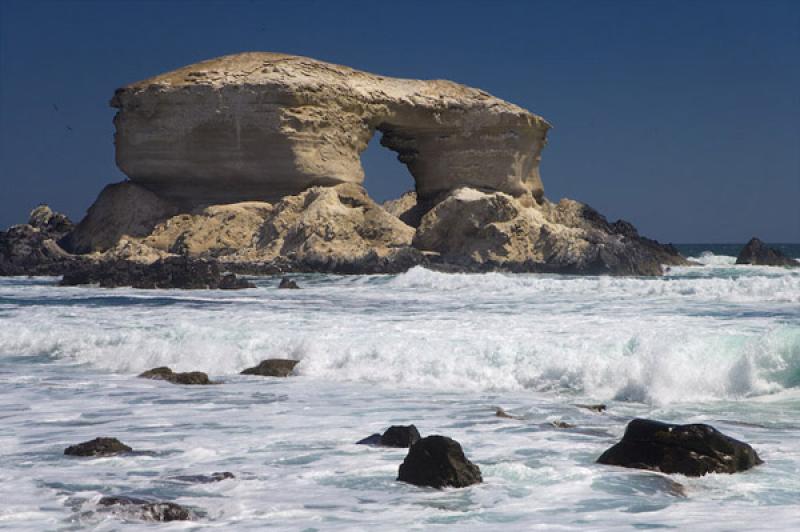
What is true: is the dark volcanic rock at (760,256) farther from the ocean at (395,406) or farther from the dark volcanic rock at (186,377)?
the dark volcanic rock at (186,377)

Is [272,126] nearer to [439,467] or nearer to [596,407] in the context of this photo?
[596,407]

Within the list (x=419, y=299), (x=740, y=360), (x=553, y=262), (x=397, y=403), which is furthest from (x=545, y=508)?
(x=553, y=262)

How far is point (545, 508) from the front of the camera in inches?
276

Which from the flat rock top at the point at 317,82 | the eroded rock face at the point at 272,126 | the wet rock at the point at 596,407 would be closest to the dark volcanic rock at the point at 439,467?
the wet rock at the point at 596,407

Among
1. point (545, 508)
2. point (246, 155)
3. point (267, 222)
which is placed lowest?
point (545, 508)

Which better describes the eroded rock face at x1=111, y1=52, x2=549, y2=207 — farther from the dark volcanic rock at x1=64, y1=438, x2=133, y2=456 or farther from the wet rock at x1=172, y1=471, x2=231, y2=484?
the wet rock at x1=172, y1=471, x2=231, y2=484

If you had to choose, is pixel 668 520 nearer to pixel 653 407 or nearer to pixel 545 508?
pixel 545 508

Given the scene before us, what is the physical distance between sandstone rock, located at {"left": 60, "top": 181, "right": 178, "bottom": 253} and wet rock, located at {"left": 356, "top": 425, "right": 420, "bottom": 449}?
37139 mm

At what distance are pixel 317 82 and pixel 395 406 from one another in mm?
36126

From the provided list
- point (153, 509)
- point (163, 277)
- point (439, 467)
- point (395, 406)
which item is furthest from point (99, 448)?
point (163, 277)

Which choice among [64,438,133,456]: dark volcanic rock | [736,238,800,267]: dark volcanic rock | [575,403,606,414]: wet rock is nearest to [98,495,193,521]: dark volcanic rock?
[64,438,133,456]: dark volcanic rock

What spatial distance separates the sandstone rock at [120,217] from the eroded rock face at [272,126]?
87 cm

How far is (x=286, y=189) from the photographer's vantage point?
1794 inches

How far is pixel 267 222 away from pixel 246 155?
11.4 ft
